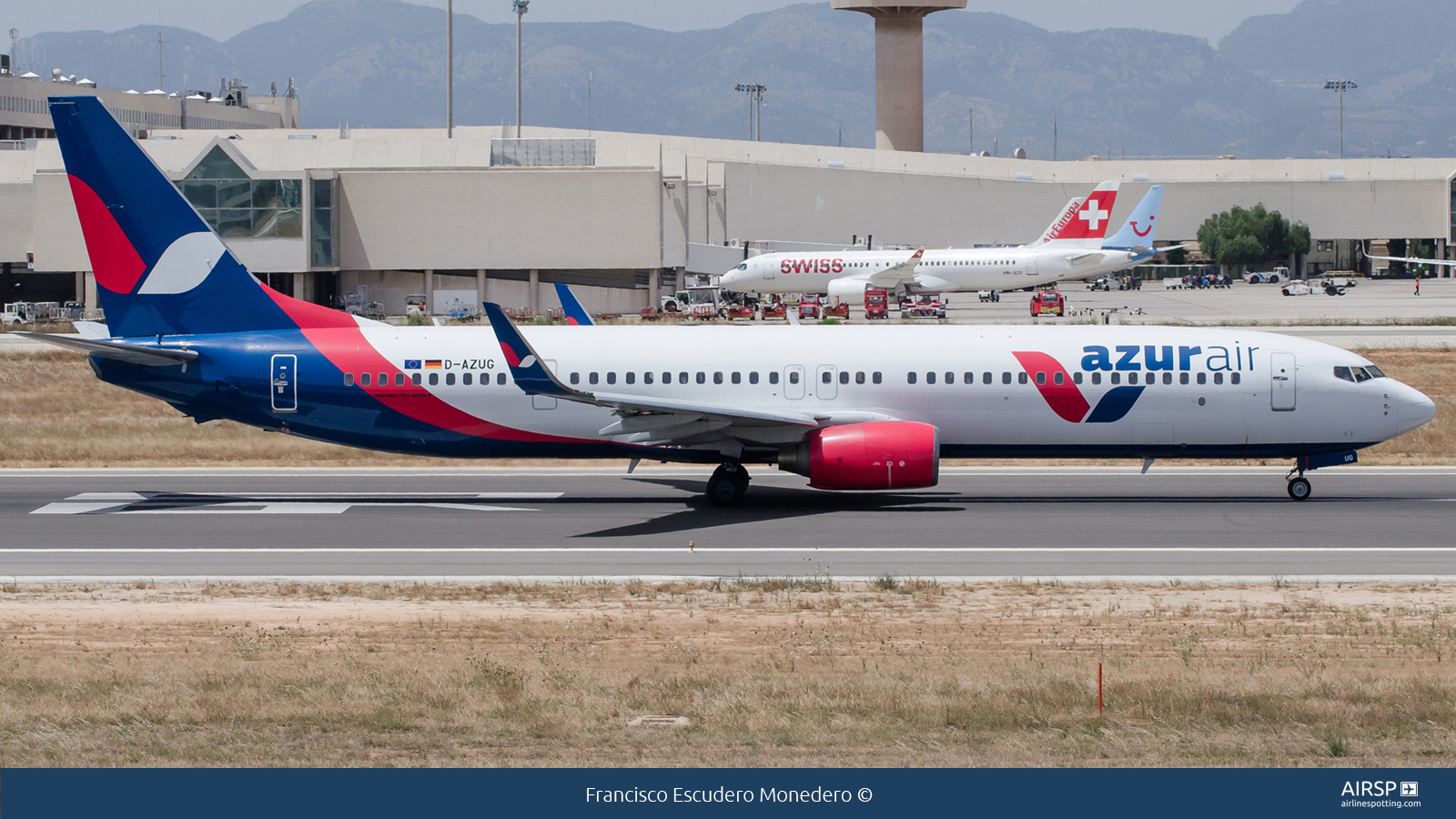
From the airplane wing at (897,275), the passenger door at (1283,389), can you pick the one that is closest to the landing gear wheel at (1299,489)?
the passenger door at (1283,389)

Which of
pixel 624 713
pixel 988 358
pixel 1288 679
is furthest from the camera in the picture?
pixel 988 358

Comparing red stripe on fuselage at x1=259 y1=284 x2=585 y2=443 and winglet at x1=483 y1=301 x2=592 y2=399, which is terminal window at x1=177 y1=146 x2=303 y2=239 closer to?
red stripe on fuselage at x1=259 y1=284 x2=585 y2=443

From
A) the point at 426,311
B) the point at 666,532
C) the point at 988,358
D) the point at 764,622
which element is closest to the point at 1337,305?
the point at 426,311

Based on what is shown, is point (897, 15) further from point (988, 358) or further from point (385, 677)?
point (385, 677)

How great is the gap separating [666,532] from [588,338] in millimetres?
5682

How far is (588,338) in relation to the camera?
30922mm

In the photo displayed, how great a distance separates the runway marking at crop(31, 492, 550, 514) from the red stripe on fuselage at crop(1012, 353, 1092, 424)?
35.9 ft

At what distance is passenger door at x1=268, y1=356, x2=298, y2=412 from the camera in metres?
29.9

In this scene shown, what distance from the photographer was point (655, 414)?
2856 cm

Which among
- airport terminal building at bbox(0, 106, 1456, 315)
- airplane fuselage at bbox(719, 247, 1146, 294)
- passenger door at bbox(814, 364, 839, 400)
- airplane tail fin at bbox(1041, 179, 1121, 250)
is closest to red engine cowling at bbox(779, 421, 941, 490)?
passenger door at bbox(814, 364, 839, 400)

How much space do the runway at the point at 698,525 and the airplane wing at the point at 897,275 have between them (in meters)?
67.0

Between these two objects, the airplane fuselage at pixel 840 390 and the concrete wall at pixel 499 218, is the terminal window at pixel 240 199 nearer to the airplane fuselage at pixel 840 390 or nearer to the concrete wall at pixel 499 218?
the concrete wall at pixel 499 218

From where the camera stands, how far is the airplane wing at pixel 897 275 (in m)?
102

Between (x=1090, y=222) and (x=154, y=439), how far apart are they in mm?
83709
